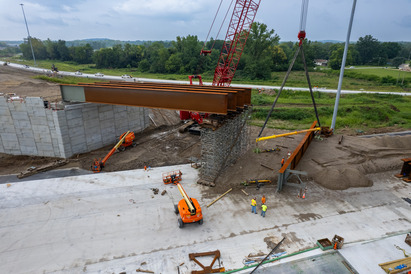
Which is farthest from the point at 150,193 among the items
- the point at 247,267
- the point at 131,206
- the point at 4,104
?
the point at 4,104

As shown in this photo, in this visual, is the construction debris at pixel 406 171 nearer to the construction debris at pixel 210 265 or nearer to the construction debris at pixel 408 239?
the construction debris at pixel 408 239

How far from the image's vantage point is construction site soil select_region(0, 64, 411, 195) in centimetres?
1719

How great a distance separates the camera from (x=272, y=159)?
19953 mm

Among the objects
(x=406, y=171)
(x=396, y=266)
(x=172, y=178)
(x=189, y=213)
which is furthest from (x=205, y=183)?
(x=406, y=171)

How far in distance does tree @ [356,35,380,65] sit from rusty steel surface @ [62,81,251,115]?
110 metres

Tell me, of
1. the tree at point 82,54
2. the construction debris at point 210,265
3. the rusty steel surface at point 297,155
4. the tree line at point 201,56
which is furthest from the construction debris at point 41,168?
the tree at point 82,54

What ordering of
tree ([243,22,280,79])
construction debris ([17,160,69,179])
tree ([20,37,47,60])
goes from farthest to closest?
tree ([20,37,47,60]) → tree ([243,22,280,79]) → construction debris ([17,160,69,179])

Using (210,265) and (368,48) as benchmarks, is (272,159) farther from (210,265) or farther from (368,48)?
(368,48)

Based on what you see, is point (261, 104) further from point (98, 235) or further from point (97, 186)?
point (98, 235)

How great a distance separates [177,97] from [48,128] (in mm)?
13089

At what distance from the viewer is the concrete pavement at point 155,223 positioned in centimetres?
1116

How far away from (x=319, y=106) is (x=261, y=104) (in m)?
8.48

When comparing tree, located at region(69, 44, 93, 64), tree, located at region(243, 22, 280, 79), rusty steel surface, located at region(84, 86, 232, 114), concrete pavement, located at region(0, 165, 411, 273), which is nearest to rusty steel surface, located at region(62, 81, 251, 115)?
rusty steel surface, located at region(84, 86, 232, 114)

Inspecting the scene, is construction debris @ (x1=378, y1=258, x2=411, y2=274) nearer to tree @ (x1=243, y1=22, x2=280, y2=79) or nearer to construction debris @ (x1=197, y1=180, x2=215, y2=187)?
construction debris @ (x1=197, y1=180, x2=215, y2=187)
